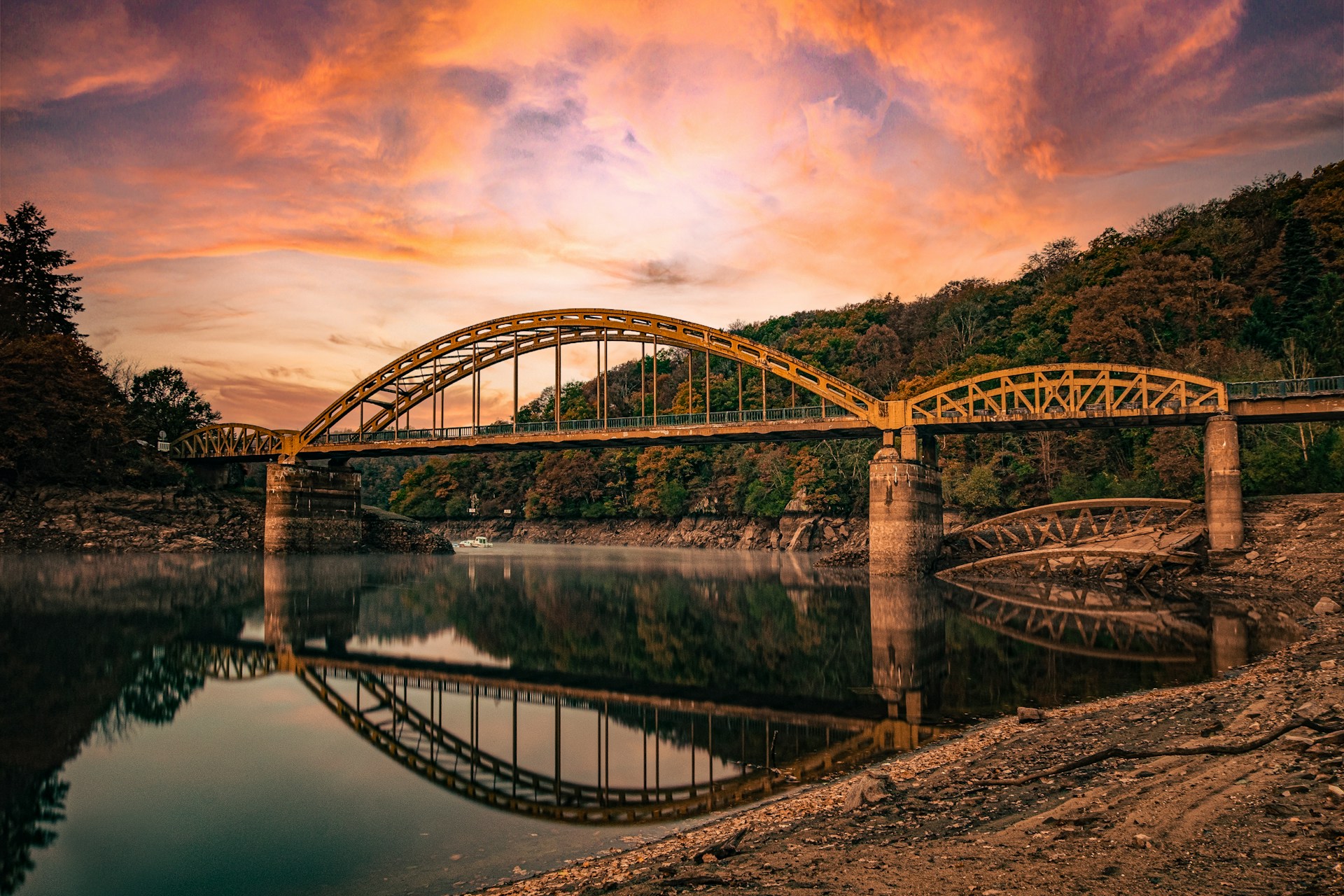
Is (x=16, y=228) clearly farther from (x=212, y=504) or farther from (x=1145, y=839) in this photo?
(x=1145, y=839)

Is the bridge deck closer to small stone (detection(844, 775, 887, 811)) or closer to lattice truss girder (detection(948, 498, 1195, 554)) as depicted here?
lattice truss girder (detection(948, 498, 1195, 554))

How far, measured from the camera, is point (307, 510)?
75.9m

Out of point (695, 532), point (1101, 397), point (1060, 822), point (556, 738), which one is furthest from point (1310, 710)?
point (695, 532)

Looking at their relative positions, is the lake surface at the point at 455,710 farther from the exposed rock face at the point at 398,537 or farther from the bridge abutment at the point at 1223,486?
the exposed rock face at the point at 398,537

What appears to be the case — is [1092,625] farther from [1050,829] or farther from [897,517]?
[1050,829]

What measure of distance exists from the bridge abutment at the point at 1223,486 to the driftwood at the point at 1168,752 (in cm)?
3825

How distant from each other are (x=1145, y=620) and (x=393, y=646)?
87.2ft

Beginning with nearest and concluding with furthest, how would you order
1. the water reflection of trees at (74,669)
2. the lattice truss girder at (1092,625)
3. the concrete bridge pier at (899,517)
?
the water reflection of trees at (74,669)
the lattice truss girder at (1092,625)
the concrete bridge pier at (899,517)

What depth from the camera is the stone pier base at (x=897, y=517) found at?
162 feet

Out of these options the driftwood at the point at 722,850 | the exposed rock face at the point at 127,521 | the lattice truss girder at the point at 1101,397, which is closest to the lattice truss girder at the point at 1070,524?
the lattice truss girder at the point at 1101,397

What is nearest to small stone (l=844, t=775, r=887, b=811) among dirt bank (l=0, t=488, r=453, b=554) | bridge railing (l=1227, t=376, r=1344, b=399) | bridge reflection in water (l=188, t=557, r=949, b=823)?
bridge reflection in water (l=188, t=557, r=949, b=823)

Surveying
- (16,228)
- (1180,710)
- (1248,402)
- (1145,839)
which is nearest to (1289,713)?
(1180,710)

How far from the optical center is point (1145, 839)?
6.91 metres

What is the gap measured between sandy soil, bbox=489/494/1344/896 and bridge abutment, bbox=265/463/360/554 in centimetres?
7292
